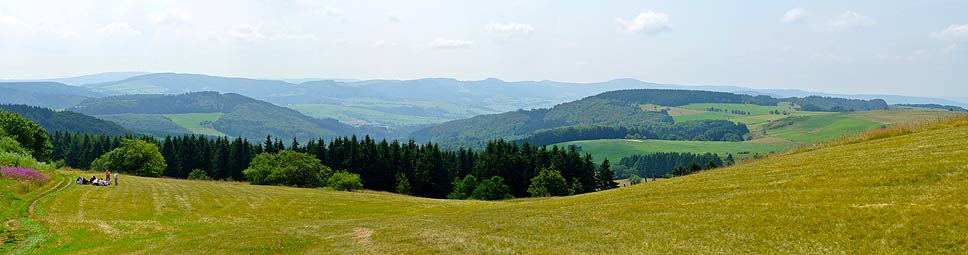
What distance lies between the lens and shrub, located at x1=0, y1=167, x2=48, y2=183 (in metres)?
52.6

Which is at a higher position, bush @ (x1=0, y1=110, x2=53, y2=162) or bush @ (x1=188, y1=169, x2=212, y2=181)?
bush @ (x1=0, y1=110, x2=53, y2=162)

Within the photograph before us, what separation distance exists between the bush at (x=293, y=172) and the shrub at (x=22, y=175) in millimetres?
44445

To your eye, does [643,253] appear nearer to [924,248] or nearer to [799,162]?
[924,248]

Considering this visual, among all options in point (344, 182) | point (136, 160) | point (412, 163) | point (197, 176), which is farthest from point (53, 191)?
point (412, 163)

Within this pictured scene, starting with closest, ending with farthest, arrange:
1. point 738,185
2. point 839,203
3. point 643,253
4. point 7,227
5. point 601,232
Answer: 1. point 643,253
2. point 839,203
3. point 601,232
4. point 738,185
5. point 7,227

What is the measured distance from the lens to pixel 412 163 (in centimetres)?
12500

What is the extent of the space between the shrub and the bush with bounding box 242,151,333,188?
44.4 metres

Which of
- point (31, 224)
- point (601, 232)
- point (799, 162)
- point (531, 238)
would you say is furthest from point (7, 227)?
point (799, 162)

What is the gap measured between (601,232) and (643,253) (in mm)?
5182

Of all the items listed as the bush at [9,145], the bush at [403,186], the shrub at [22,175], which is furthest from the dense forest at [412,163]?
the shrub at [22,175]

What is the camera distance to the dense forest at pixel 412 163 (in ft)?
400

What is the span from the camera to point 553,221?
99.6 ft

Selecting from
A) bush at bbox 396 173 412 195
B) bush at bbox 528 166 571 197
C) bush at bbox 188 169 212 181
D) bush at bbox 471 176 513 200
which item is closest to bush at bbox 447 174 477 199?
bush at bbox 471 176 513 200

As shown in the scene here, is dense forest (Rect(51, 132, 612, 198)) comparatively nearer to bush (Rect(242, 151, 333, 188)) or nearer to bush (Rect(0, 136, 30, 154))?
bush (Rect(242, 151, 333, 188))
